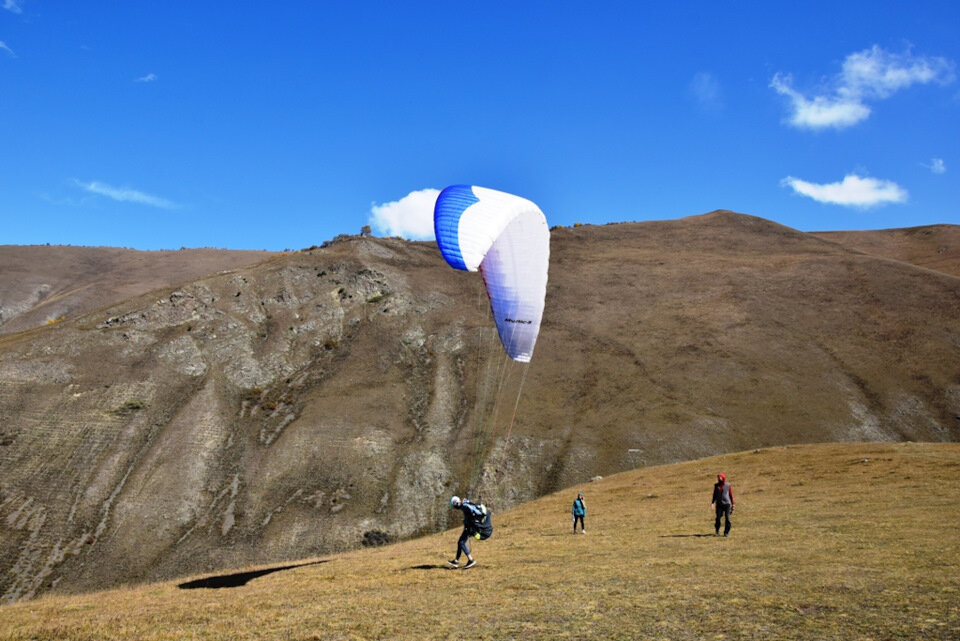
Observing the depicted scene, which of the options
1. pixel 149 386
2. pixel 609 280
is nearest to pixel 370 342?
pixel 149 386

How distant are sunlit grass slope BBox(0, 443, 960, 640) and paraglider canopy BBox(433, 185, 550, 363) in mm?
7663

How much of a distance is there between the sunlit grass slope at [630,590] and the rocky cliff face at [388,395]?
28146mm

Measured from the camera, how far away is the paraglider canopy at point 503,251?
22297 millimetres

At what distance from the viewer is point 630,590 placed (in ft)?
41.7

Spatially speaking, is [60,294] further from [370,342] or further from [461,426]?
[461,426]

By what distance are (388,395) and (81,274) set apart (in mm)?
112517

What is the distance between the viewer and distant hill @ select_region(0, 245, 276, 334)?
395 feet

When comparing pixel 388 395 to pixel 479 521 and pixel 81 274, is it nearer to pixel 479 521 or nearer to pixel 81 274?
pixel 479 521

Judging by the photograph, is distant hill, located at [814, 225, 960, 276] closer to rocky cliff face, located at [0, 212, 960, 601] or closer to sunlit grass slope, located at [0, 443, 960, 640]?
rocky cliff face, located at [0, 212, 960, 601]

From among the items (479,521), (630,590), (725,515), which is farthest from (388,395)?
(630,590)

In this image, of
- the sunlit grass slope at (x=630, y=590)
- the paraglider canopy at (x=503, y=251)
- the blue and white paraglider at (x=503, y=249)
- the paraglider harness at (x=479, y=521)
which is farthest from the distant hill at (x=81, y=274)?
the paraglider harness at (x=479, y=521)

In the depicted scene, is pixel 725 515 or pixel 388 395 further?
pixel 388 395

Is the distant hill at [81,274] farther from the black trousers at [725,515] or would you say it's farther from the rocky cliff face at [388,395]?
the black trousers at [725,515]

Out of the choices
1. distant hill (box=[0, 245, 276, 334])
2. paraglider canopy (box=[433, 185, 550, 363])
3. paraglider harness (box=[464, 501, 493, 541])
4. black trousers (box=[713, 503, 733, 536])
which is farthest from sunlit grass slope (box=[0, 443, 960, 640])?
distant hill (box=[0, 245, 276, 334])
